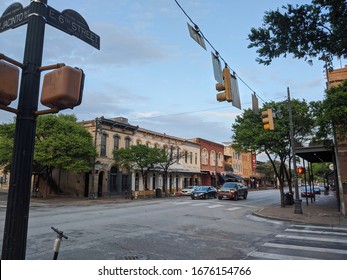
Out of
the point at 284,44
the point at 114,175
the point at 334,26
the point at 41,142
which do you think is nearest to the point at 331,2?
the point at 334,26

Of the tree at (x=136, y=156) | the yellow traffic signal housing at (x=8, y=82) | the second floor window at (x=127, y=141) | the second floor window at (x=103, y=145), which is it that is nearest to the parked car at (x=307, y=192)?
the tree at (x=136, y=156)

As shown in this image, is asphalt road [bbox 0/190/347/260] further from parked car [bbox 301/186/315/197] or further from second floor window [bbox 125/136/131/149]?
second floor window [bbox 125/136/131/149]

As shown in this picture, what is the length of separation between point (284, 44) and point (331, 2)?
163cm

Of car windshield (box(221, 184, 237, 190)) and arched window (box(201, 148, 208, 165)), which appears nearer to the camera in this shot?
car windshield (box(221, 184, 237, 190))

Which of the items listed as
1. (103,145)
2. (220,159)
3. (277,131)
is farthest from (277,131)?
(220,159)

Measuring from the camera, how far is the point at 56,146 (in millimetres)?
27234

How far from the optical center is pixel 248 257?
793 centimetres

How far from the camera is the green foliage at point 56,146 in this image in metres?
27.2

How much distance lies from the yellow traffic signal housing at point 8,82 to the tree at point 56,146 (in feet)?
83.0

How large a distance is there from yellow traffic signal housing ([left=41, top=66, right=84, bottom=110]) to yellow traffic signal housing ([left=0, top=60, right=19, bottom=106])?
10.5 inches

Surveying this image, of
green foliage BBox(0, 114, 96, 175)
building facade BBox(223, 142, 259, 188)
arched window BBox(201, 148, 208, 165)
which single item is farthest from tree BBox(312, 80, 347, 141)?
building facade BBox(223, 142, 259, 188)

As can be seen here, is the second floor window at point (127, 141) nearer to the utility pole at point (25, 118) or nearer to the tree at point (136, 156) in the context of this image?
the tree at point (136, 156)

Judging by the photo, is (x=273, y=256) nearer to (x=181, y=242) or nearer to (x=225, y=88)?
(x=181, y=242)

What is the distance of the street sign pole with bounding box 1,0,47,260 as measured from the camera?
3082mm
